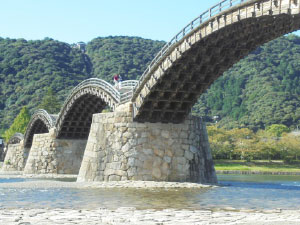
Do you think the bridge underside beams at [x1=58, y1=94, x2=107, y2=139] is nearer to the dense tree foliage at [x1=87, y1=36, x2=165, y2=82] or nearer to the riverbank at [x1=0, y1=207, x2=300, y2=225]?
the riverbank at [x1=0, y1=207, x2=300, y2=225]

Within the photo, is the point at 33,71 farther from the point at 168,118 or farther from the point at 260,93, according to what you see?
the point at 168,118

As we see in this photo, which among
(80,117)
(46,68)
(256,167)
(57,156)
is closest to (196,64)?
(80,117)

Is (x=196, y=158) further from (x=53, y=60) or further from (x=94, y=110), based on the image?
(x=53, y=60)

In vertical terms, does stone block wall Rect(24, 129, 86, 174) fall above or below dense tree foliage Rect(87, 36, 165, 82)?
below

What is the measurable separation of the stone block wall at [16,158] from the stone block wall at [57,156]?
19.3 meters

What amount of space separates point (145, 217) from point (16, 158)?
6567 cm

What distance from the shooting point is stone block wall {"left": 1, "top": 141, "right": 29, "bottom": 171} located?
75.1 meters

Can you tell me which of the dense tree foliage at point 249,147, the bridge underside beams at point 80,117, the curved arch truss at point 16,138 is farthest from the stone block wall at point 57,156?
the dense tree foliage at point 249,147

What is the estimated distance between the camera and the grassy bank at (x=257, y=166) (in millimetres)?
77062

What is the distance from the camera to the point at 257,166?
8119 cm

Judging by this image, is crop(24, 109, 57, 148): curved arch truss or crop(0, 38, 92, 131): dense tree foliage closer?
crop(24, 109, 57, 148): curved arch truss

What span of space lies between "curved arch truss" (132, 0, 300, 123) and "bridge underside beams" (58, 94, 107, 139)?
1664cm

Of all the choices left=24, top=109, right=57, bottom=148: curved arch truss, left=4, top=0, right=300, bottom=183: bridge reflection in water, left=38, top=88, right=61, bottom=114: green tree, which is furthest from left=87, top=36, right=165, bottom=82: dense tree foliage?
left=4, top=0, right=300, bottom=183: bridge reflection in water

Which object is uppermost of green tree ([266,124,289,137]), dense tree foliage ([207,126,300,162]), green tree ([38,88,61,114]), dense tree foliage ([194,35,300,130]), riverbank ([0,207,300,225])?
dense tree foliage ([194,35,300,130])
